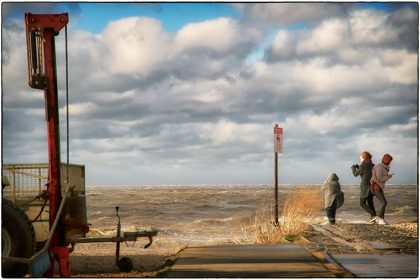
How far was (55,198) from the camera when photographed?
9141 mm

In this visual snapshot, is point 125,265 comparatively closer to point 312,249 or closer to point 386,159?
point 312,249

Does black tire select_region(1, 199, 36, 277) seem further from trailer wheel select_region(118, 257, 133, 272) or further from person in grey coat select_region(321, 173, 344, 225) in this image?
person in grey coat select_region(321, 173, 344, 225)

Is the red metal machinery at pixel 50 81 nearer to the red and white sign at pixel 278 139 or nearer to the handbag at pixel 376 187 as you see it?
the red and white sign at pixel 278 139

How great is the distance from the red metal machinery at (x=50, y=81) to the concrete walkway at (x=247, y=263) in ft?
5.27

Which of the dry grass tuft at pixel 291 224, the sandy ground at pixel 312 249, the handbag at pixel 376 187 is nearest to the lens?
the sandy ground at pixel 312 249

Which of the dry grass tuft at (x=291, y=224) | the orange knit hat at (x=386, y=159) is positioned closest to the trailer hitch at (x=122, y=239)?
the dry grass tuft at (x=291, y=224)

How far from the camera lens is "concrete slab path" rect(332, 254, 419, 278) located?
838cm

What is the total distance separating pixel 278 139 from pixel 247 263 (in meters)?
7.01

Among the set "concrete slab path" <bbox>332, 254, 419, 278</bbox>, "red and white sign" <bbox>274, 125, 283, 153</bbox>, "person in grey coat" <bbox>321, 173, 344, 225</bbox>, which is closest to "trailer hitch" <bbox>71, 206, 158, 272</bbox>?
"concrete slab path" <bbox>332, 254, 419, 278</bbox>

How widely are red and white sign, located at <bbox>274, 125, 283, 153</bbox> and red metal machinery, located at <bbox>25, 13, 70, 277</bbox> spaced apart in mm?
7972

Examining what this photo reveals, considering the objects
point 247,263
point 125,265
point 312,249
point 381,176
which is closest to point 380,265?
point 247,263

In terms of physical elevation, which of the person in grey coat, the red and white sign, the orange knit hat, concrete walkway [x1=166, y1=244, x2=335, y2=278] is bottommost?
concrete walkway [x1=166, y1=244, x2=335, y2=278]

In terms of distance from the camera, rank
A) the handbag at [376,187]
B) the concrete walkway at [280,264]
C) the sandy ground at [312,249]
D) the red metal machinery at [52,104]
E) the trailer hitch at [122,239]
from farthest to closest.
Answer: the handbag at [376,187] → the sandy ground at [312,249] → the trailer hitch at [122,239] → the red metal machinery at [52,104] → the concrete walkway at [280,264]

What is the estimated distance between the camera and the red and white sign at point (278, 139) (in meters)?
16.2
